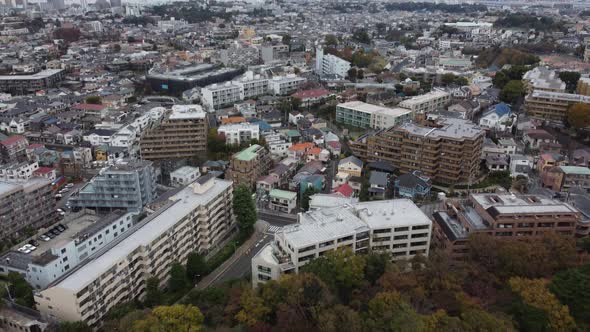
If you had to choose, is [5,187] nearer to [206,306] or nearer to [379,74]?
[206,306]

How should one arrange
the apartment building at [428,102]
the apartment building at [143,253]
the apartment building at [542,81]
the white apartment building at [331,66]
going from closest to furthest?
the apartment building at [143,253] < the apartment building at [428,102] < the apartment building at [542,81] < the white apartment building at [331,66]

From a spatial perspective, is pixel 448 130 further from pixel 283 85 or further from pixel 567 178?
pixel 283 85

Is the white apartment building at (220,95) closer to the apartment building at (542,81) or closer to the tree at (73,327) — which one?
the apartment building at (542,81)

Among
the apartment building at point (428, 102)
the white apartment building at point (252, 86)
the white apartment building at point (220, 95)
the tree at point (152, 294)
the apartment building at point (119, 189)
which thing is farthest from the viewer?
the white apartment building at point (252, 86)

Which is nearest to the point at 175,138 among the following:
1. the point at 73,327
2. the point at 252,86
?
the point at 252,86

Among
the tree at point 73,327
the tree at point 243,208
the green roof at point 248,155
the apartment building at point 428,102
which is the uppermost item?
the apartment building at point 428,102

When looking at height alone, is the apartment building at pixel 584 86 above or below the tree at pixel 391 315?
above

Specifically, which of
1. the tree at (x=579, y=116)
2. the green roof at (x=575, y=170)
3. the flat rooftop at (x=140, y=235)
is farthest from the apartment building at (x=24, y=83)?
the tree at (x=579, y=116)
